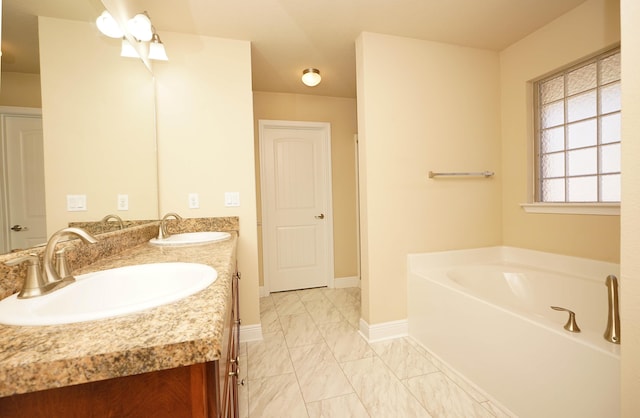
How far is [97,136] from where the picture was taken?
1215mm

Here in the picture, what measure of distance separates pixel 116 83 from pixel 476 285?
273 cm

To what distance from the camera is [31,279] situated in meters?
0.66

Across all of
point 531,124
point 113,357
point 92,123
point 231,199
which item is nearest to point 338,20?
point 231,199

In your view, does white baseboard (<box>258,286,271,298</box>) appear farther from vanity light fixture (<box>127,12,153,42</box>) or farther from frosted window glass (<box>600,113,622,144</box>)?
frosted window glass (<box>600,113,622,144</box>)

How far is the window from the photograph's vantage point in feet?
5.91

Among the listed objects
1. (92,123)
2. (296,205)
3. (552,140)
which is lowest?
(296,205)

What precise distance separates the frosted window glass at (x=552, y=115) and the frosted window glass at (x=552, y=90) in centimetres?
5

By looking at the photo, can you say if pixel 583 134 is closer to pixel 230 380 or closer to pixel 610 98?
pixel 610 98

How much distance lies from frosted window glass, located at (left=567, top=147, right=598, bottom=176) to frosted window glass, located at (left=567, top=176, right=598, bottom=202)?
5cm

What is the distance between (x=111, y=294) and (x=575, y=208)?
2713 millimetres

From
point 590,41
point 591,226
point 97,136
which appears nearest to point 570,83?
point 590,41

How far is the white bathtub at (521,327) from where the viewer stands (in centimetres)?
111

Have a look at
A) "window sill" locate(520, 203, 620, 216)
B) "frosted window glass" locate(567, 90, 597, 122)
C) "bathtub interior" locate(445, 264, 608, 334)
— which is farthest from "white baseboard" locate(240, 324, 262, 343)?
"frosted window glass" locate(567, 90, 597, 122)

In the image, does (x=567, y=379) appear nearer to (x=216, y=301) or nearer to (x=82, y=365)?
(x=216, y=301)
